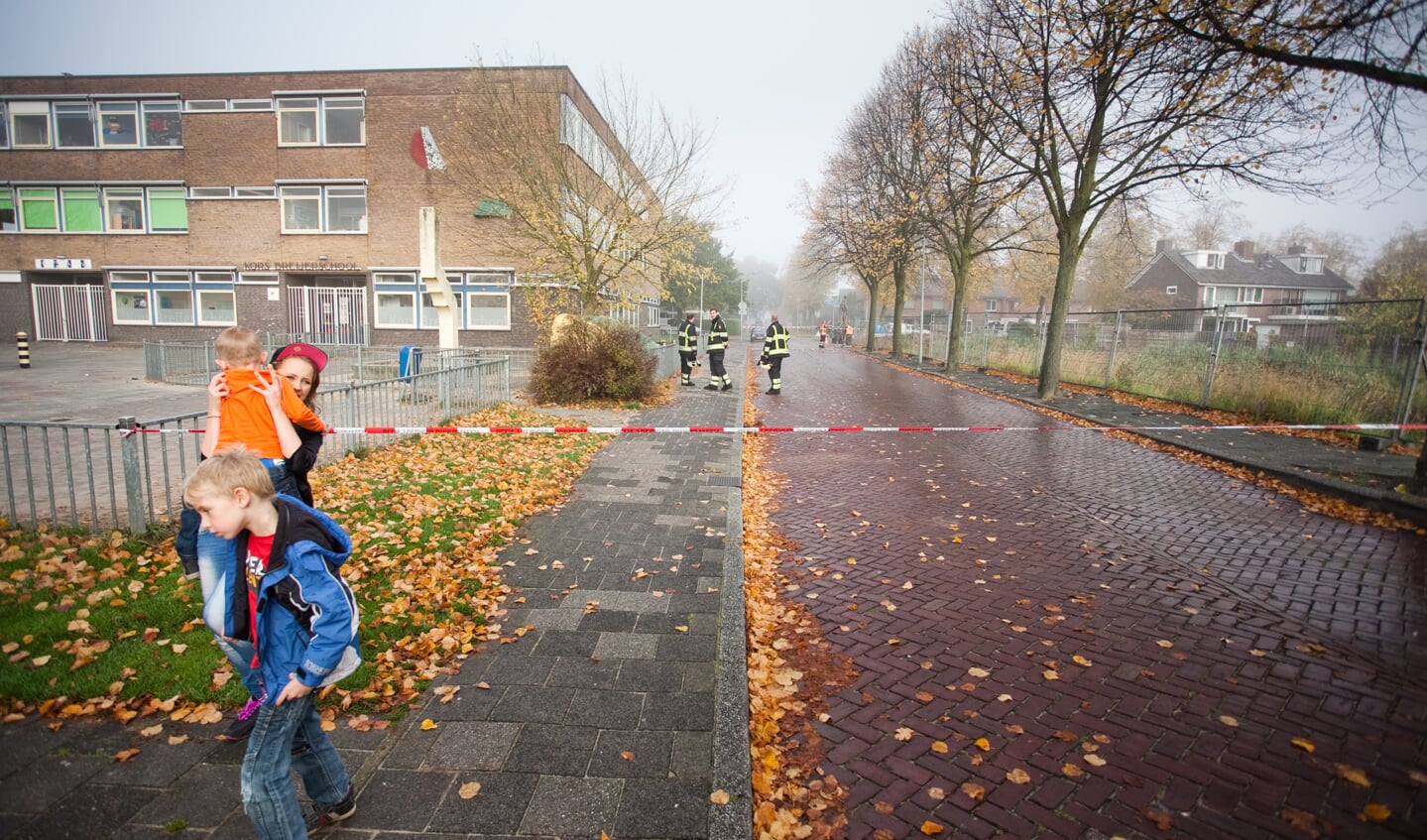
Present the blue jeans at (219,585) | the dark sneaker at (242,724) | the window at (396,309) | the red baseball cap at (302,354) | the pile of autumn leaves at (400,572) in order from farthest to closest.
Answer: the window at (396,309)
the red baseball cap at (302,354)
the pile of autumn leaves at (400,572)
the dark sneaker at (242,724)
the blue jeans at (219,585)

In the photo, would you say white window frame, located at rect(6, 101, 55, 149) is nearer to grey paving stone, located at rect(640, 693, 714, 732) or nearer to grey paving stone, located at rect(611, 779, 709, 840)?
grey paving stone, located at rect(640, 693, 714, 732)

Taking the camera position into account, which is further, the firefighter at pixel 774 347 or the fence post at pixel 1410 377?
the firefighter at pixel 774 347

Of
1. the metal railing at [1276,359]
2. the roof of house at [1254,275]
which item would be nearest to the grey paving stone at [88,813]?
the metal railing at [1276,359]

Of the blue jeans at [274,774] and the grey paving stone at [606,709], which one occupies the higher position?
the blue jeans at [274,774]

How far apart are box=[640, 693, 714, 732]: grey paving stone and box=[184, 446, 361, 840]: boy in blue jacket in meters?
1.45

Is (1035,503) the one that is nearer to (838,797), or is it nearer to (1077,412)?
(838,797)

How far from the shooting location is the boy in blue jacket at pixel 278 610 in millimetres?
2133

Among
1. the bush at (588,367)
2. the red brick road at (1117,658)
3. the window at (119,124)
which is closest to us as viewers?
the red brick road at (1117,658)

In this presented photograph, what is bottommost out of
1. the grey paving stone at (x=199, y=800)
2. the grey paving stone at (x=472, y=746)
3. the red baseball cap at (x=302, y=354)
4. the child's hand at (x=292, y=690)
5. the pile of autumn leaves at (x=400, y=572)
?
the grey paving stone at (x=199, y=800)

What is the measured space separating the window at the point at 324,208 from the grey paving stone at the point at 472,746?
28611 millimetres

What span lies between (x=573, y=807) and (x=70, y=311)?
37466 mm

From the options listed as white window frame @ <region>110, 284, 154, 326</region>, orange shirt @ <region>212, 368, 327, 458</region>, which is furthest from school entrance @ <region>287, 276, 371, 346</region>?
orange shirt @ <region>212, 368, 327, 458</region>

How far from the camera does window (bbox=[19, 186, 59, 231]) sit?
2814 cm

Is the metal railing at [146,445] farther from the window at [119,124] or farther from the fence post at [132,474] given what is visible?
the window at [119,124]
